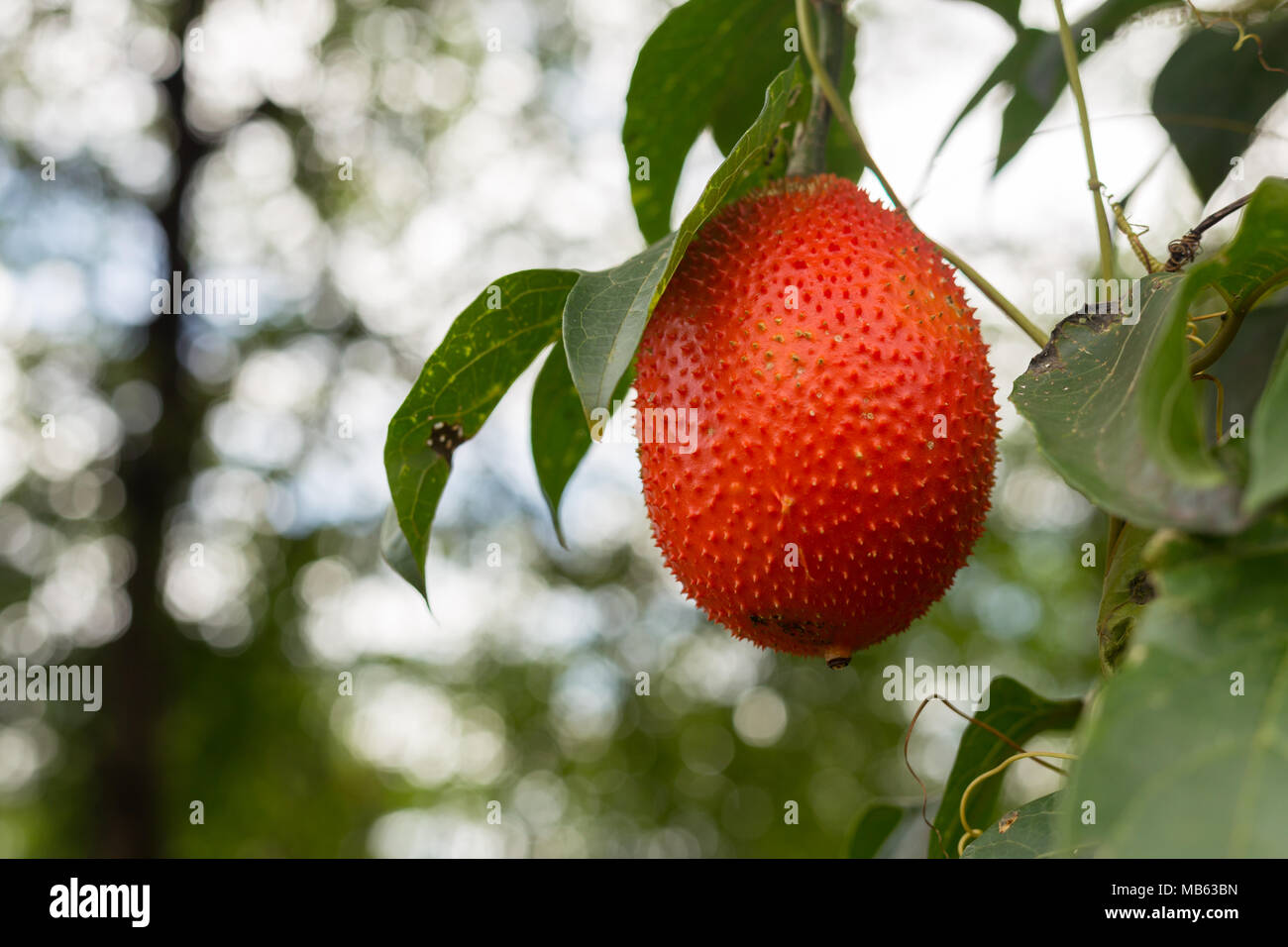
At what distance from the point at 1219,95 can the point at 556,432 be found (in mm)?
955

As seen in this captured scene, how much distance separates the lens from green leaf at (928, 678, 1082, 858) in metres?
→ 1.14

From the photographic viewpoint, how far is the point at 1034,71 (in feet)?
4.32

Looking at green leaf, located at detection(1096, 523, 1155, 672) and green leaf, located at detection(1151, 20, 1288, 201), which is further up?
green leaf, located at detection(1151, 20, 1288, 201)

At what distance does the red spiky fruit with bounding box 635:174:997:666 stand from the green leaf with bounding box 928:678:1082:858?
1.00 ft

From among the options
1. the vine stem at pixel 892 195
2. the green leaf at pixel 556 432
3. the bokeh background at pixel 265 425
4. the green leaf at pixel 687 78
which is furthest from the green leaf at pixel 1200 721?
the bokeh background at pixel 265 425

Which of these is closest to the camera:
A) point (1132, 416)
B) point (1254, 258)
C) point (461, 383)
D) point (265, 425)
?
point (1132, 416)

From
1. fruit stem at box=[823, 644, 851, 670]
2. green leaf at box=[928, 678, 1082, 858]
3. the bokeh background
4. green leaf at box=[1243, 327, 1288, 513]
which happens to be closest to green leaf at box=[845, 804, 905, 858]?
green leaf at box=[928, 678, 1082, 858]

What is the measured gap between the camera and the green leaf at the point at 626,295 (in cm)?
72

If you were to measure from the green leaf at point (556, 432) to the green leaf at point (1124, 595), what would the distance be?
0.51 meters

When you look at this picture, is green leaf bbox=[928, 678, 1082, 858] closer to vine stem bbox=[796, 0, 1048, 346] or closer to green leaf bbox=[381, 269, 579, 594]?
vine stem bbox=[796, 0, 1048, 346]

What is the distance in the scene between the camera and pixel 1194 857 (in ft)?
1.47

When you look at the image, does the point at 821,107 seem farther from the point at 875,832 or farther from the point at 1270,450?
the point at 875,832

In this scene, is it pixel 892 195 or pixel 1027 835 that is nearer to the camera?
pixel 1027 835

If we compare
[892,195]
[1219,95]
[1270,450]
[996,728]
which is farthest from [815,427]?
[1219,95]
